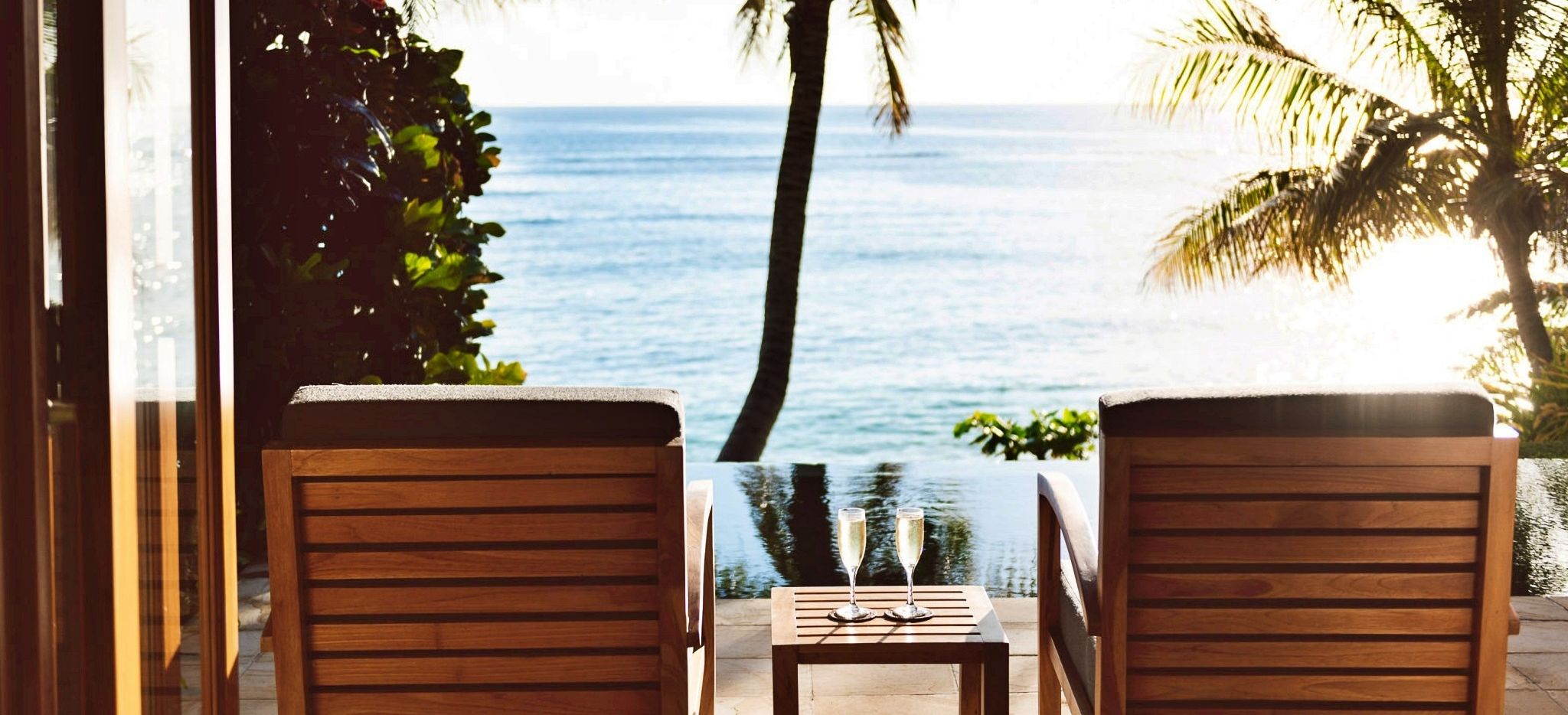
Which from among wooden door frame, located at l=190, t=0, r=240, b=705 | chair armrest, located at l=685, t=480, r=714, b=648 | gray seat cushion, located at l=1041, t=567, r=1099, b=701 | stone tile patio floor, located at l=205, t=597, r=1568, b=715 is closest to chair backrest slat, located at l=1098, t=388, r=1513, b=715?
gray seat cushion, located at l=1041, t=567, r=1099, b=701

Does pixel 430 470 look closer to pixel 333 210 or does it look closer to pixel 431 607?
pixel 431 607

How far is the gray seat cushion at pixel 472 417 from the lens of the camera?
6.60 feet

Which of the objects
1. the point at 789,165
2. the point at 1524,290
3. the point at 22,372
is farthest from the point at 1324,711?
the point at 1524,290

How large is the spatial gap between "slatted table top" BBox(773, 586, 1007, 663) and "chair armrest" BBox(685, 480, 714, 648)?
6.2 inches

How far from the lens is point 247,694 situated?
312cm

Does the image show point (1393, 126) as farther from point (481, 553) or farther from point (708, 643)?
point (481, 553)

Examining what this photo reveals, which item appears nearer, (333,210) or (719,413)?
(333,210)

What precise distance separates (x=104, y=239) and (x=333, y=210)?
8.50ft

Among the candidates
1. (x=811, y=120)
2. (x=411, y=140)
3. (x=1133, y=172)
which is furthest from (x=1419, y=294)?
(x=411, y=140)

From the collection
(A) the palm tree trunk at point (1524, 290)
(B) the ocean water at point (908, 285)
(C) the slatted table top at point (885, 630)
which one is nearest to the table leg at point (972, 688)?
(C) the slatted table top at point (885, 630)

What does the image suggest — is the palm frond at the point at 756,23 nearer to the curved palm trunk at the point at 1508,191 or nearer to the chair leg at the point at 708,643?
the curved palm trunk at the point at 1508,191

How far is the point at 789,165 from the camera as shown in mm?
7301

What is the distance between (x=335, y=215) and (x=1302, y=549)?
3.25m

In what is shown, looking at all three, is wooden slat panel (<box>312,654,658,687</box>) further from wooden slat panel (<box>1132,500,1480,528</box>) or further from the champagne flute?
wooden slat panel (<box>1132,500,1480,528</box>)
